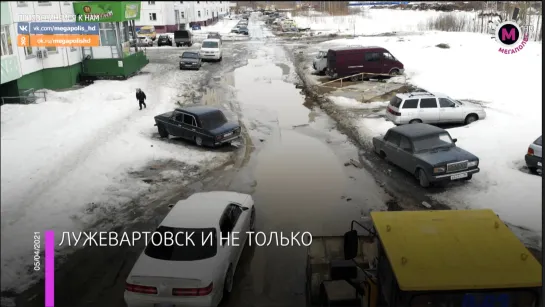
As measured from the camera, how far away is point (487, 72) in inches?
1041

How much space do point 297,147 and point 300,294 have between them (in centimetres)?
856

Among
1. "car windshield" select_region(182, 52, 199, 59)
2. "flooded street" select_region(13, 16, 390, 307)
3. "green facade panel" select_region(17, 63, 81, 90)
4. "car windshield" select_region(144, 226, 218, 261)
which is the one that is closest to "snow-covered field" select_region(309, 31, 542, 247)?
"flooded street" select_region(13, 16, 390, 307)

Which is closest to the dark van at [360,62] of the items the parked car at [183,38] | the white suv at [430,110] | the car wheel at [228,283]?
the white suv at [430,110]

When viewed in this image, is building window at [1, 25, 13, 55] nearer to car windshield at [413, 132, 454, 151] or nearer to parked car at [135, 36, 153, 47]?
car windshield at [413, 132, 454, 151]

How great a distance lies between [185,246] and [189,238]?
0.18m

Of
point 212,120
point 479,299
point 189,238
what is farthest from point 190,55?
point 479,299

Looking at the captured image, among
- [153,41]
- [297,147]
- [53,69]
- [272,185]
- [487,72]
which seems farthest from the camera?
[153,41]

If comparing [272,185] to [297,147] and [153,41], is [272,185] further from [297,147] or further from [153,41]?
[153,41]

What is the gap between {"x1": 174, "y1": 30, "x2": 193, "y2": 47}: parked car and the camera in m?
40.4

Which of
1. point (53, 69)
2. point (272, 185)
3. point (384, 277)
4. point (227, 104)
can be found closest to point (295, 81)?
point (227, 104)

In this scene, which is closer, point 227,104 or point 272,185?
point 272,185

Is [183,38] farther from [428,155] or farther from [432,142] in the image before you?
[428,155]

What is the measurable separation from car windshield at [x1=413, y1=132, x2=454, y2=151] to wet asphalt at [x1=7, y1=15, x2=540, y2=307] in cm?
149

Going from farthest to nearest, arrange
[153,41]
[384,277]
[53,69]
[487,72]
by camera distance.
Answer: [153,41] → [487,72] → [53,69] → [384,277]
